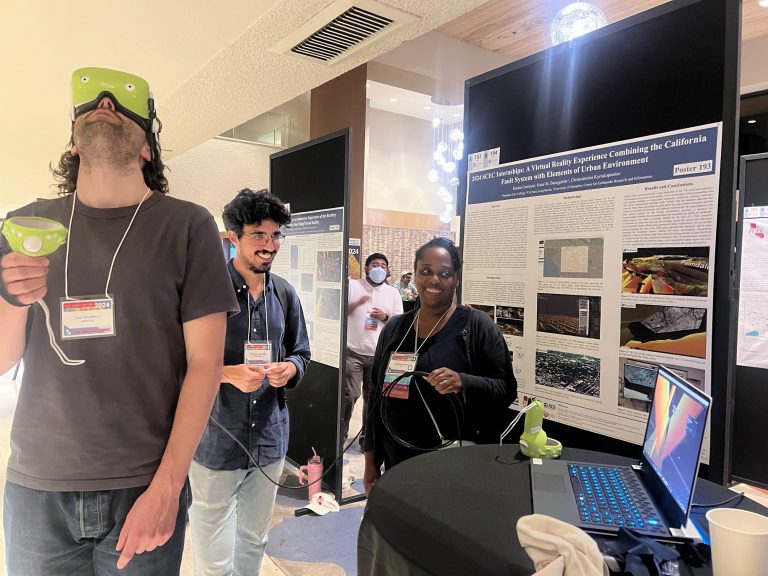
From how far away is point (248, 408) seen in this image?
1979 millimetres

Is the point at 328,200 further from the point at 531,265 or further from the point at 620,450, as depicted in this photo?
the point at 620,450

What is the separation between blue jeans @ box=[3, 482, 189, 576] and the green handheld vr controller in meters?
0.99

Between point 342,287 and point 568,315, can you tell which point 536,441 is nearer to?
point 568,315

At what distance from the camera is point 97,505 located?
1.05 m

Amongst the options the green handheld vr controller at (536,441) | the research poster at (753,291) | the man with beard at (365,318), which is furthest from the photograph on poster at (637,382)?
the man with beard at (365,318)

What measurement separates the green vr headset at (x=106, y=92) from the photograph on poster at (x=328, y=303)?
2.04 metres

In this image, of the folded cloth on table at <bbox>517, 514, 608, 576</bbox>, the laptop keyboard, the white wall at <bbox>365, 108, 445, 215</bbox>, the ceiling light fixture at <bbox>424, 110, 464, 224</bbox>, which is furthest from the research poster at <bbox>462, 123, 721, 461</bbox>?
the white wall at <bbox>365, 108, 445, 215</bbox>

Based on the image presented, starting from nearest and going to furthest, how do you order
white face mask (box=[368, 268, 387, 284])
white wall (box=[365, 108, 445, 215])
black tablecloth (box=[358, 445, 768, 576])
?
black tablecloth (box=[358, 445, 768, 576]) → white face mask (box=[368, 268, 387, 284]) → white wall (box=[365, 108, 445, 215])

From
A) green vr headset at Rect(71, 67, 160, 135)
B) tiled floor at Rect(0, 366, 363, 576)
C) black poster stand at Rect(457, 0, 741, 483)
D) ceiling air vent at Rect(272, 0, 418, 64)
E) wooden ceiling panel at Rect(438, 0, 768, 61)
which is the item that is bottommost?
tiled floor at Rect(0, 366, 363, 576)

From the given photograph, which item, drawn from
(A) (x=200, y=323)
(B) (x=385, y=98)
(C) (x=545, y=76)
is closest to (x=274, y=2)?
(C) (x=545, y=76)

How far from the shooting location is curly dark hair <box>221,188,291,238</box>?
2.07 meters

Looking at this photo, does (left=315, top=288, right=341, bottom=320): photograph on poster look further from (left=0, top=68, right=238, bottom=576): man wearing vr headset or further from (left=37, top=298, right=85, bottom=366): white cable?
(left=37, top=298, right=85, bottom=366): white cable

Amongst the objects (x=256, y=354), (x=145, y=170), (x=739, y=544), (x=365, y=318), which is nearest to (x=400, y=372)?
(x=256, y=354)

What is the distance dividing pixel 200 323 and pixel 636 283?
1.25 m
